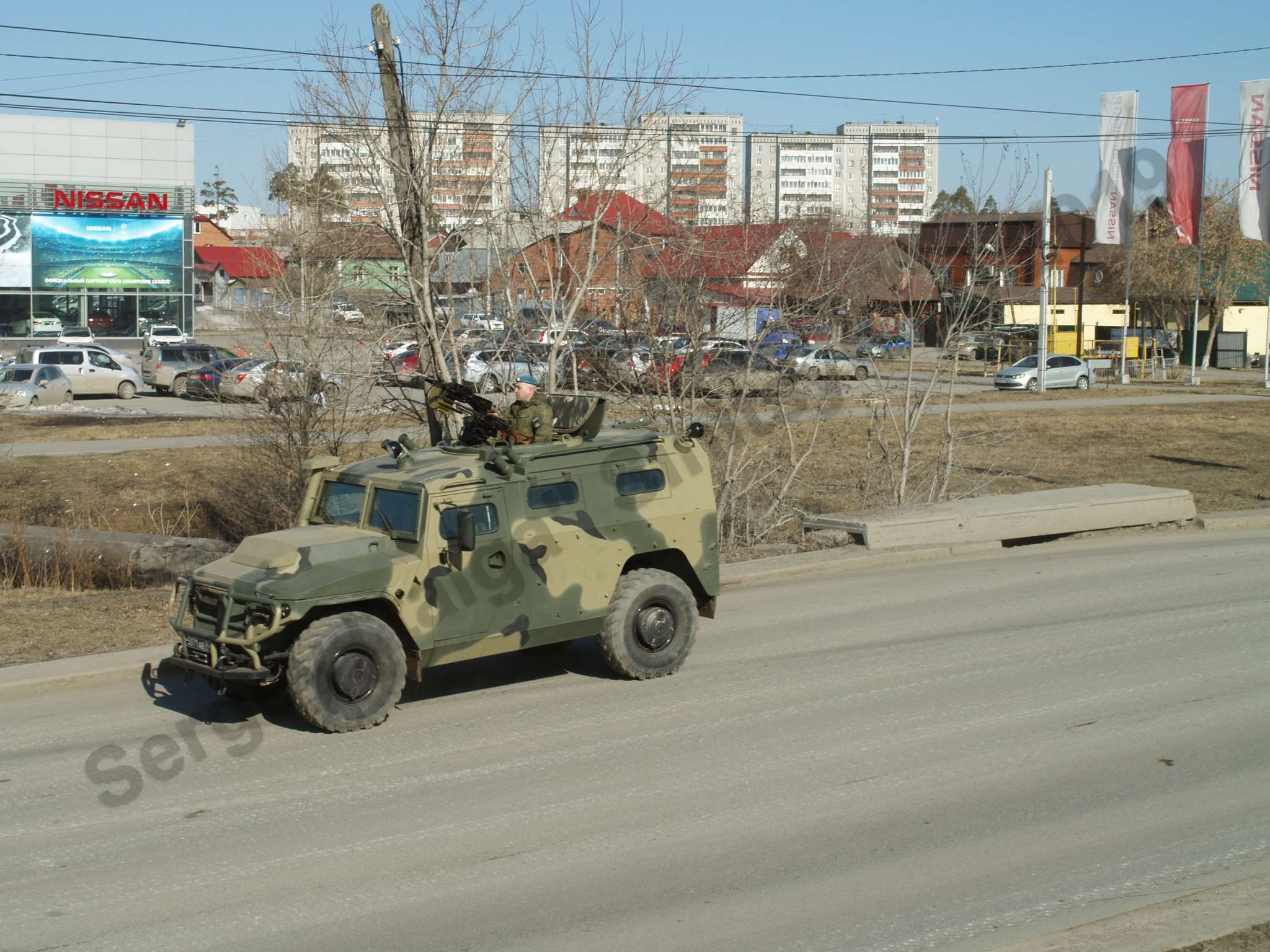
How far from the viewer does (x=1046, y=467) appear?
25.7 m

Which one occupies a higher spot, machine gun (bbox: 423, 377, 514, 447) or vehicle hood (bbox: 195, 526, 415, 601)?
machine gun (bbox: 423, 377, 514, 447)

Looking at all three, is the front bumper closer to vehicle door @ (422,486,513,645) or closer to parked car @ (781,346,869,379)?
vehicle door @ (422,486,513,645)

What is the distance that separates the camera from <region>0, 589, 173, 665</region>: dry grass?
35.6 ft

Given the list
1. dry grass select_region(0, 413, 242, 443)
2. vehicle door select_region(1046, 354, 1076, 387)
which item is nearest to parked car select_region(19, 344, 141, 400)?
dry grass select_region(0, 413, 242, 443)

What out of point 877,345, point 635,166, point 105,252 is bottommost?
point 877,345

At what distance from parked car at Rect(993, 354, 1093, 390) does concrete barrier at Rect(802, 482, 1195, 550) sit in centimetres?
3133

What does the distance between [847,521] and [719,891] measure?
9.64m

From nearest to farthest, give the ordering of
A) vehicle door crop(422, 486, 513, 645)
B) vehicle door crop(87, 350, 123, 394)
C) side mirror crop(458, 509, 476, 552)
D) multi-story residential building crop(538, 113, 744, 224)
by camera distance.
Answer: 1. side mirror crop(458, 509, 476, 552)
2. vehicle door crop(422, 486, 513, 645)
3. multi-story residential building crop(538, 113, 744, 224)
4. vehicle door crop(87, 350, 123, 394)

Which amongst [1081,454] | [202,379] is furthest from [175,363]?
[1081,454]

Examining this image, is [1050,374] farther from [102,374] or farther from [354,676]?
[354,676]

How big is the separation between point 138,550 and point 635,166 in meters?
8.11

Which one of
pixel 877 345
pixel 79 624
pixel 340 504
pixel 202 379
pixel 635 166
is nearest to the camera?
pixel 340 504

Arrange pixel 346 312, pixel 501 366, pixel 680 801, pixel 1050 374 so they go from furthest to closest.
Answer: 1. pixel 1050 374
2. pixel 346 312
3. pixel 501 366
4. pixel 680 801

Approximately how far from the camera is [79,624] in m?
11.7
